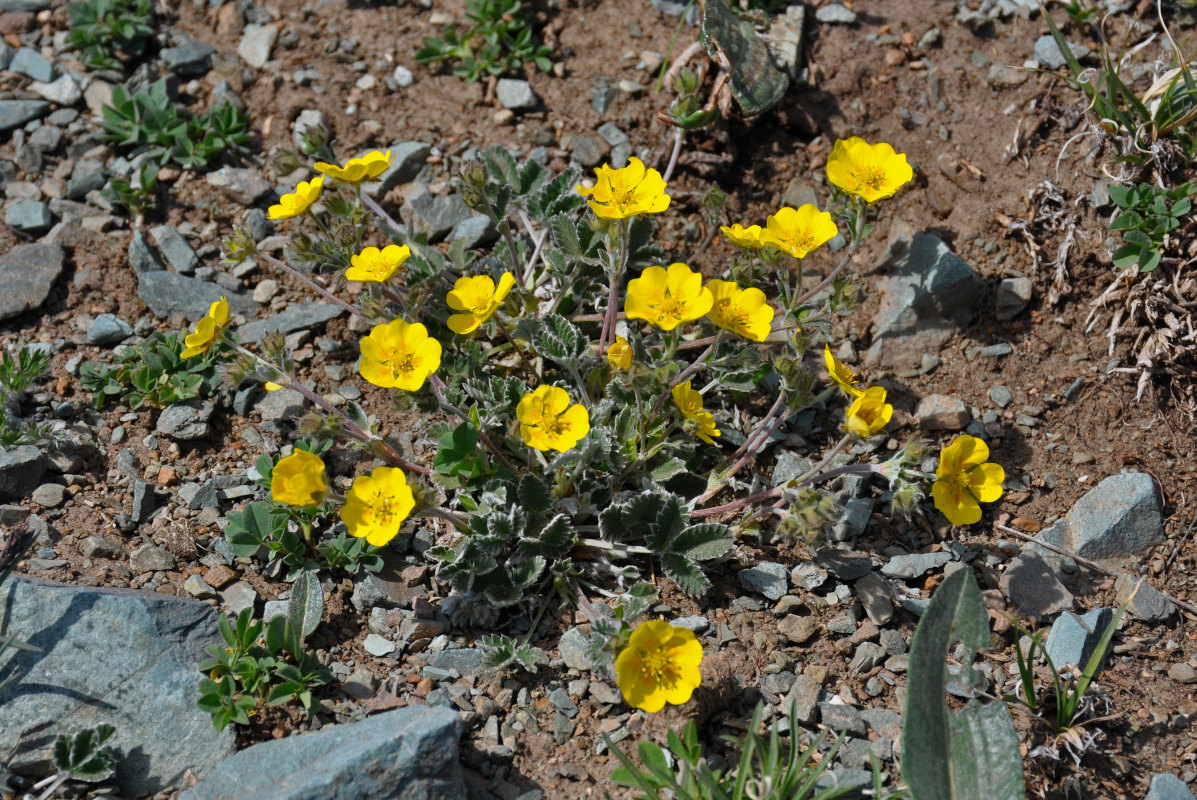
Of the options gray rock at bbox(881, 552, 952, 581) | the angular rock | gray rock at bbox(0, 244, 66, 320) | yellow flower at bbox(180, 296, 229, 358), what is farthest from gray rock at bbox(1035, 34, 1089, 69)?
gray rock at bbox(0, 244, 66, 320)

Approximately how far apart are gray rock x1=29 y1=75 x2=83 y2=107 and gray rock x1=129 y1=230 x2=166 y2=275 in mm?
1193

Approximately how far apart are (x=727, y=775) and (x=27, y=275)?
3774 millimetres

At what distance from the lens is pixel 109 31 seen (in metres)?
5.31

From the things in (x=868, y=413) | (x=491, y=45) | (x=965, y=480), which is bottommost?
(x=965, y=480)

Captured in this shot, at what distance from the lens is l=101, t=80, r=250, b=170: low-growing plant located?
4977 mm

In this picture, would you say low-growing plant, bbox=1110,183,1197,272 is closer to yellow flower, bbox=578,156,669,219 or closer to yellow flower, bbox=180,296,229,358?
yellow flower, bbox=578,156,669,219

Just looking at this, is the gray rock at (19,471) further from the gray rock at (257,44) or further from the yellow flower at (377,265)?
the gray rock at (257,44)

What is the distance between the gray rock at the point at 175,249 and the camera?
4.63 m

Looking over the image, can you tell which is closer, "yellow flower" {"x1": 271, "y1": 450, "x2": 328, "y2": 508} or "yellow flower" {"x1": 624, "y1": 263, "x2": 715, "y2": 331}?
"yellow flower" {"x1": 271, "y1": 450, "x2": 328, "y2": 508}

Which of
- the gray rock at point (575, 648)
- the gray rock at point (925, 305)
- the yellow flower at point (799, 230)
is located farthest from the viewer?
the gray rock at point (925, 305)

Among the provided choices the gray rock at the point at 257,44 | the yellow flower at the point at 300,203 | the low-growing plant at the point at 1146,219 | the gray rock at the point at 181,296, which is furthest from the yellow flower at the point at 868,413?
A: the gray rock at the point at 257,44

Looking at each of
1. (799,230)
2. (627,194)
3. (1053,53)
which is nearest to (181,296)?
(627,194)

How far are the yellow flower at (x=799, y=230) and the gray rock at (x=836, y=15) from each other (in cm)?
184

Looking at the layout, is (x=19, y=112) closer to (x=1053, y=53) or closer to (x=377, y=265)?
(x=377, y=265)
